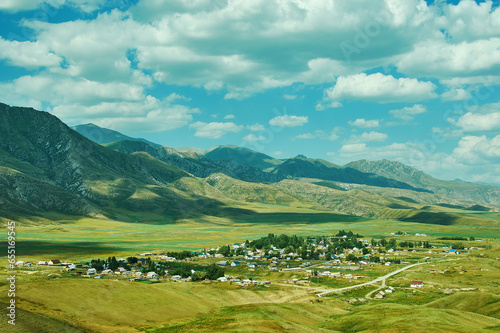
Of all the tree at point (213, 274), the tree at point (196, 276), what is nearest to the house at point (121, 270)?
the tree at point (196, 276)

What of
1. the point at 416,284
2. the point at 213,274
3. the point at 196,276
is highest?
the point at 213,274

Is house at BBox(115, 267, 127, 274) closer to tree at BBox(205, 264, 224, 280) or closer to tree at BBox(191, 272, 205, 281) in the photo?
tree at BBox(191, 272, 205, 281)

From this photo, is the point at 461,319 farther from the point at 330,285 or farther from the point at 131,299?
the point at 131,299

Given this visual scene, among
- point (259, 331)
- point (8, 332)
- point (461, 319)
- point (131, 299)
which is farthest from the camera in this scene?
point (131, 299)

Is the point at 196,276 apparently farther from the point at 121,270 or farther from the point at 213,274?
the point at 121,270


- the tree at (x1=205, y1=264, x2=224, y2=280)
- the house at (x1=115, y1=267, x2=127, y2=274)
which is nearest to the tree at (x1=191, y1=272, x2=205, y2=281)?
the tree at (x1=205, y1=264, x2=224, y2=280)

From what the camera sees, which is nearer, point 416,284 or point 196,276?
point 416,284

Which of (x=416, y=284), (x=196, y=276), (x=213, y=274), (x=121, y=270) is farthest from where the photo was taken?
(x=121, y=270)

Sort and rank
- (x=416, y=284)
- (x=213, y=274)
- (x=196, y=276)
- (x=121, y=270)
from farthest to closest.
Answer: (x=121, y=270) < (x=213, y=274) < (x=196, y=276) < (x=416, y=284)

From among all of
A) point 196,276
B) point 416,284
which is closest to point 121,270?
point 196,276

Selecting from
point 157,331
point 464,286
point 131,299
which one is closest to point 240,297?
point 131,299

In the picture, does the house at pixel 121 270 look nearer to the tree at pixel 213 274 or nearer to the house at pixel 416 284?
the tree at pixel 213 274
